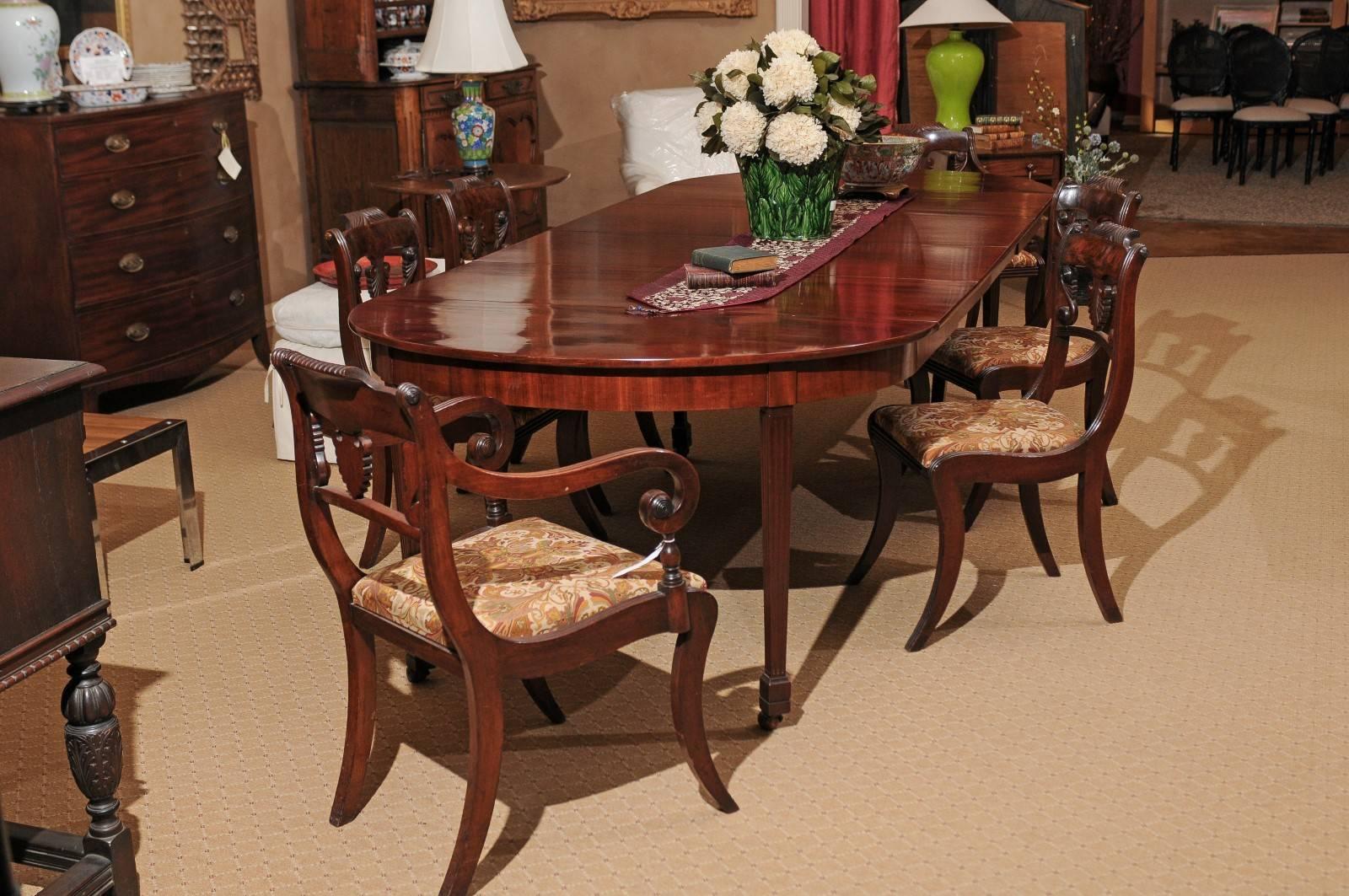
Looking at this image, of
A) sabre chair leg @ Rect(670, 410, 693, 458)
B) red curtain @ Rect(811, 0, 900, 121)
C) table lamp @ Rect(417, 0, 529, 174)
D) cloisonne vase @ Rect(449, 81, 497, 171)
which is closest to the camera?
sabre chair leg @ Rect(670, 410, 693, 458)

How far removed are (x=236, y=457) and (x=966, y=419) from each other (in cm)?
248

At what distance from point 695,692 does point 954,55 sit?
472 centimetres

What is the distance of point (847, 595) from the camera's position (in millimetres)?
3465

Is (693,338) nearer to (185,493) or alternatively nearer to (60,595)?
(60,595)

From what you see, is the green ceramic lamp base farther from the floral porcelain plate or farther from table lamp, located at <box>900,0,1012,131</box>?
the floral porcelain plate

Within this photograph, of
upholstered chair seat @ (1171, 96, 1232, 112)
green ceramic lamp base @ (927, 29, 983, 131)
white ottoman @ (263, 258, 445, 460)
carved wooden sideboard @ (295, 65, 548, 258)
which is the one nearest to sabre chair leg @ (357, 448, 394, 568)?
white ottoman @ (263, 258, 445, 460)

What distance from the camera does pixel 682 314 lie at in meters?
2.84

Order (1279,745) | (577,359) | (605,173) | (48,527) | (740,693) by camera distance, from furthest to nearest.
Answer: (605,173)
(740,693)
(1279,745)
(577,359)
(48,527)

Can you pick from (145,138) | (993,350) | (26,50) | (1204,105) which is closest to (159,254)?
(145,138)

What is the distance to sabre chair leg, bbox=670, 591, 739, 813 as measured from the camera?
7.87 ft

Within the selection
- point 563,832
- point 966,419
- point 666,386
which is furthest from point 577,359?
point 966,419

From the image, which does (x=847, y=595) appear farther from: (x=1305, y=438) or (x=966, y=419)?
(x=1305, y=438)

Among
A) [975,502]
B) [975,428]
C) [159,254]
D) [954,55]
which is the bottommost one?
[975,502]

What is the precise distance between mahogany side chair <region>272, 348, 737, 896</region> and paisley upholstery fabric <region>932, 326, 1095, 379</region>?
1.59 m
